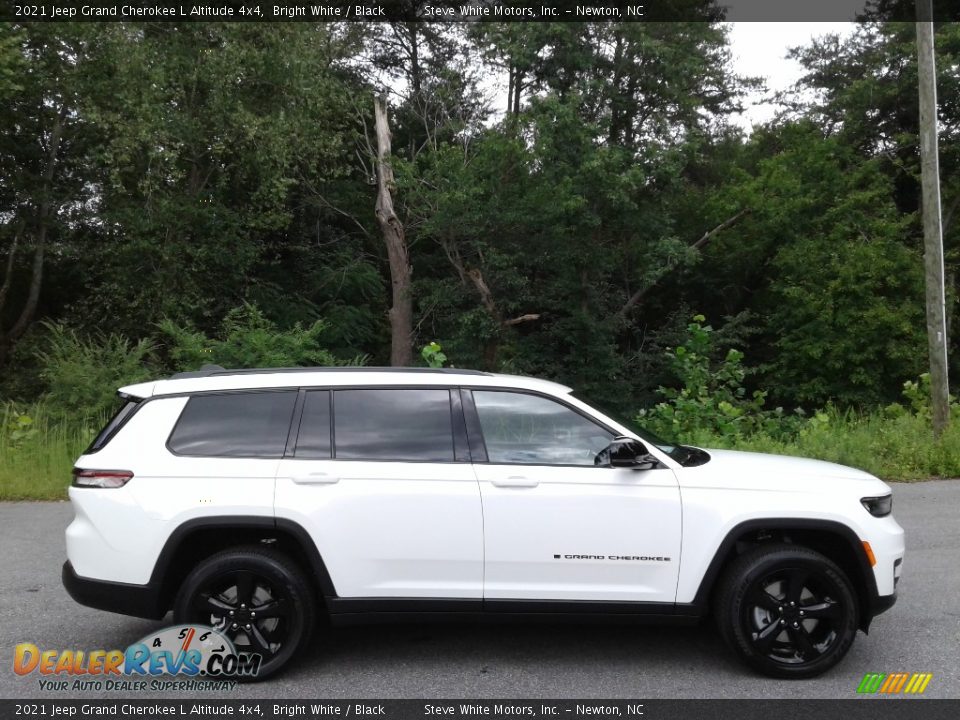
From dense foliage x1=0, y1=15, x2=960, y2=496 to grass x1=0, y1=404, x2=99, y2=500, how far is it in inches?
139

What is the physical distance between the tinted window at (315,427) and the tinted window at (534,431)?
0.87 m

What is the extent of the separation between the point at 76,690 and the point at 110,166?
1961 cm

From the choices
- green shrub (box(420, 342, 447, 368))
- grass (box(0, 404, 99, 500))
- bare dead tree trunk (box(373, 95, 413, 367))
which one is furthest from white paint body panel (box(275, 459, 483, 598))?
bare dead tree trunk (box(373, 95, 413, 367))

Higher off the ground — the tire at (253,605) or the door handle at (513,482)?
the door handle at (513,482)

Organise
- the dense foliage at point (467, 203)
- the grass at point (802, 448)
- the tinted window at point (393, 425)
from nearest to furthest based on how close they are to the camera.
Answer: the tinted window at point (393, 425) → the grass at point (802, 448) → the dense foliage at point (467, 203)

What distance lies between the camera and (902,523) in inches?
332

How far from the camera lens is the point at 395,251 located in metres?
25.1

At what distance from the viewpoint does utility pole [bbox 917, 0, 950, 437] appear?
12617mm

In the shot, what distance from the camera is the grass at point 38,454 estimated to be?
10133 millimetres

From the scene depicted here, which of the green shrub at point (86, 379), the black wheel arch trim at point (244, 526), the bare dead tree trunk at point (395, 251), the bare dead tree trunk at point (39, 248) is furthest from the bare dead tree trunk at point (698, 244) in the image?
the black wheel arch trim at point (244, 526)

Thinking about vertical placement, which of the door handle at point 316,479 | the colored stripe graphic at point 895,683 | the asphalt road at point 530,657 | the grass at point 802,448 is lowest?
the colored stripe graphic at point 895,683

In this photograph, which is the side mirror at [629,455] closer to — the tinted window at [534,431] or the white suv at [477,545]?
the white suv at [477,545]
